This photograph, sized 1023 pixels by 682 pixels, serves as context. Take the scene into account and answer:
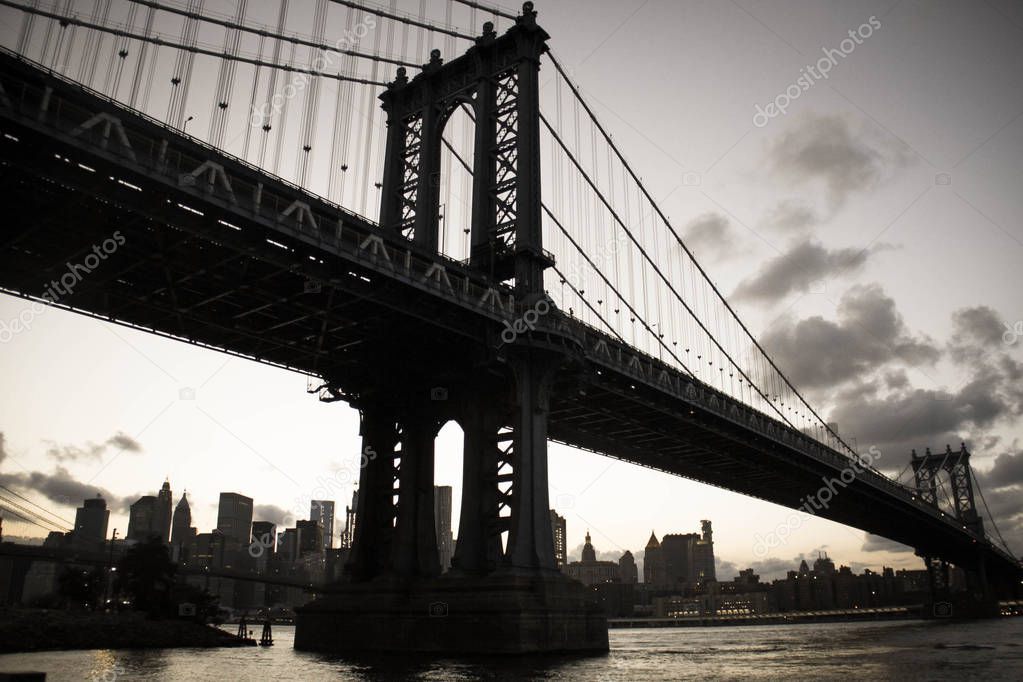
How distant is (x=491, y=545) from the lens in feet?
142

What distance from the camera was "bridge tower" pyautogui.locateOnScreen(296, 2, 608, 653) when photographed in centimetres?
4003

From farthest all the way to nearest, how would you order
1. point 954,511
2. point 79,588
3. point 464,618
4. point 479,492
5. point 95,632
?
point 954,511 < point 79,588 < point 95,632 < point 479,492 < point 464,618

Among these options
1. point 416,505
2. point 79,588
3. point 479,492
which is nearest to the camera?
point 479,492

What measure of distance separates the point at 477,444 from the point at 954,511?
509ft

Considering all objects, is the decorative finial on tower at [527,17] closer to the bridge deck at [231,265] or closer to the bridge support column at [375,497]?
the bridge deck at [231,265]

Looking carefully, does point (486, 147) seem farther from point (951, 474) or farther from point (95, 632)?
point (951, 474)

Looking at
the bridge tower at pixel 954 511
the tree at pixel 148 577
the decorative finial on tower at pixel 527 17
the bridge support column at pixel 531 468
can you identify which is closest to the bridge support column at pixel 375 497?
the bridge support column at pixel 531 468

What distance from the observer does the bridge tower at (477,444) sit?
131 feet

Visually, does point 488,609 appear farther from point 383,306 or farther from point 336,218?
point 336,218

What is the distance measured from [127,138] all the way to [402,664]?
72.6 ft

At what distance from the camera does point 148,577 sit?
189 feet

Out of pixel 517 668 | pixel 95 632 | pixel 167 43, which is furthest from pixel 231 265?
pixel 95 632

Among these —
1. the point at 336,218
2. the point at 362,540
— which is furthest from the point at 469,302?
the point at 362,540

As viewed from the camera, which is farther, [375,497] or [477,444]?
[375,497]
